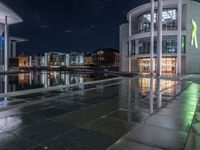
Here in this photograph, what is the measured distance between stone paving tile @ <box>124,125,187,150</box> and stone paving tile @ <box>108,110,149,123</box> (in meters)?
0.87

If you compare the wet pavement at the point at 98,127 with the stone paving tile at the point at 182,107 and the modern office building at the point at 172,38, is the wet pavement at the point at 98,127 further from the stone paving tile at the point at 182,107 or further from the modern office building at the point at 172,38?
the modern office building at the point at 172,38

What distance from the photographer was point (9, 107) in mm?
7543

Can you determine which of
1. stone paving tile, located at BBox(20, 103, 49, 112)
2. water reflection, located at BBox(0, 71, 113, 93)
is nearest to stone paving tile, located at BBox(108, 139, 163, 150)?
stone paving tile, located at BBox(20, 103, 49, 112)

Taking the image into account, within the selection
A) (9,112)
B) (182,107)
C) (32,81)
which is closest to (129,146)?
(182,107)

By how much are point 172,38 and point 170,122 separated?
3665 centimetres

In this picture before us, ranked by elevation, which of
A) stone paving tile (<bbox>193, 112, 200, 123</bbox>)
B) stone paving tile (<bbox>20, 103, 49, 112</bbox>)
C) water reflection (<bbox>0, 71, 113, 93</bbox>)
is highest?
water reflection (<bbox>0, 71, 113, 93</bbox>)

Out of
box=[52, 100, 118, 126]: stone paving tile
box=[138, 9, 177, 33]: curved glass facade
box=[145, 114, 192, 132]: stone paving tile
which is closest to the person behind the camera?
box=[145, 114, 192, 132]: stone paving tile

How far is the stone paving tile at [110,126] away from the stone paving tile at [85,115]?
0.37 m

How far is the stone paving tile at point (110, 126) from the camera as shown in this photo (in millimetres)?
4896

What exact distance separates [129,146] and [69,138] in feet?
4.62

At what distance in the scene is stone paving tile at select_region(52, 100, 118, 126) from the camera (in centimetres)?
584

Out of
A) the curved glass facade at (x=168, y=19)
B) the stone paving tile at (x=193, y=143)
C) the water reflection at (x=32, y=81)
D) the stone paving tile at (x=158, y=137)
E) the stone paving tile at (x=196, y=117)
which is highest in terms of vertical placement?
the curved glass facade at (x=168, y=19)

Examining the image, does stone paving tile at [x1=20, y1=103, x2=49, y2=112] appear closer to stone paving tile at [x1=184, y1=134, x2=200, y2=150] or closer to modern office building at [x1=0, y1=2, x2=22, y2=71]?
stone paving tile at [x1=184, y1=134, x2=200, y2=150]

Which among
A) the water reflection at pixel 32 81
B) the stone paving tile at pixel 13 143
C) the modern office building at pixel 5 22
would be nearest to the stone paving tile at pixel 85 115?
the stone paving tile at pixel 13 143
